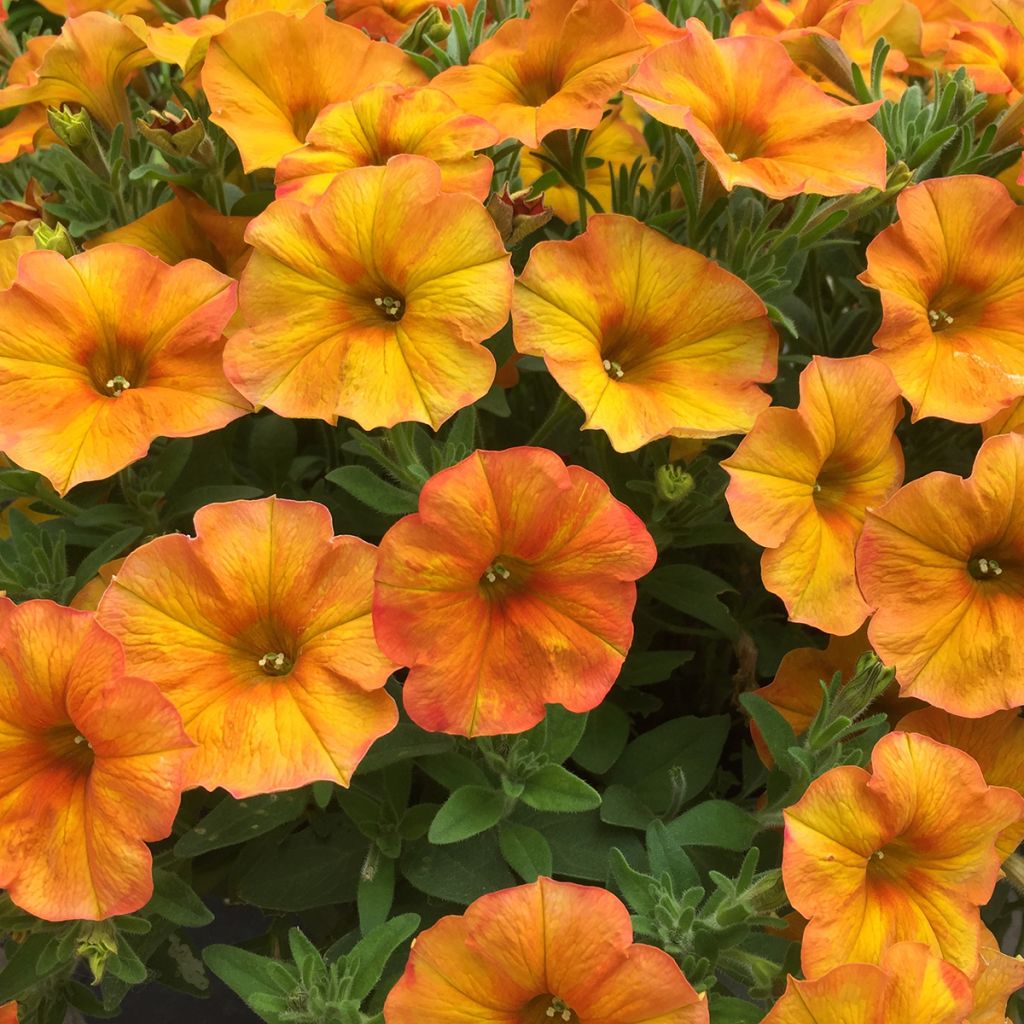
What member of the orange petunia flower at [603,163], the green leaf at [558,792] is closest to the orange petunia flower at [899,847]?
the green leaf at [558,792]

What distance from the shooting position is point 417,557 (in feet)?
2.26

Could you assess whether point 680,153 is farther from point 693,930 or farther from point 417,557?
point 693,930

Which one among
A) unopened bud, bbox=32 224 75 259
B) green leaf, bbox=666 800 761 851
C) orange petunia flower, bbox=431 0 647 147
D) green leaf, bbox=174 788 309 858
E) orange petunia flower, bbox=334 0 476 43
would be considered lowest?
green leaf, bbox=666 800 761 851

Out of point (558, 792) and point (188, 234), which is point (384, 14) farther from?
point (558, 792)

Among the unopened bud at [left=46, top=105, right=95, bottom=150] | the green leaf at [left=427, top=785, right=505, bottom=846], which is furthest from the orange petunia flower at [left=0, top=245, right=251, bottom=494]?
the green leaf at [left=427, top=785, right=505, bottom=846]

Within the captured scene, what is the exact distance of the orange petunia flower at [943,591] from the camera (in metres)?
0.79

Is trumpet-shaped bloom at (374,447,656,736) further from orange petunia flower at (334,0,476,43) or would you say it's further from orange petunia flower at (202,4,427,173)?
orange petunia flower at (334,0,476,43)

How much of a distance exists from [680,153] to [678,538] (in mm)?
357

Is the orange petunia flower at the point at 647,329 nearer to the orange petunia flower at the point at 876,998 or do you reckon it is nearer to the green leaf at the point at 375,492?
the green leaf at the point at 375,492

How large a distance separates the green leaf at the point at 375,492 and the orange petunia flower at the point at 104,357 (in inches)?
3.7

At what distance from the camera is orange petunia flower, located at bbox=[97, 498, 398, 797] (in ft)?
2.28

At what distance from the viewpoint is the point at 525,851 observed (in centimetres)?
82

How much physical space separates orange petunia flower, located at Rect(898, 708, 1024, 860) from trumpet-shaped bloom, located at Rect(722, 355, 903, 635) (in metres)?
0.11

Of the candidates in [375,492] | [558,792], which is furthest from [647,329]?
[558,792]
